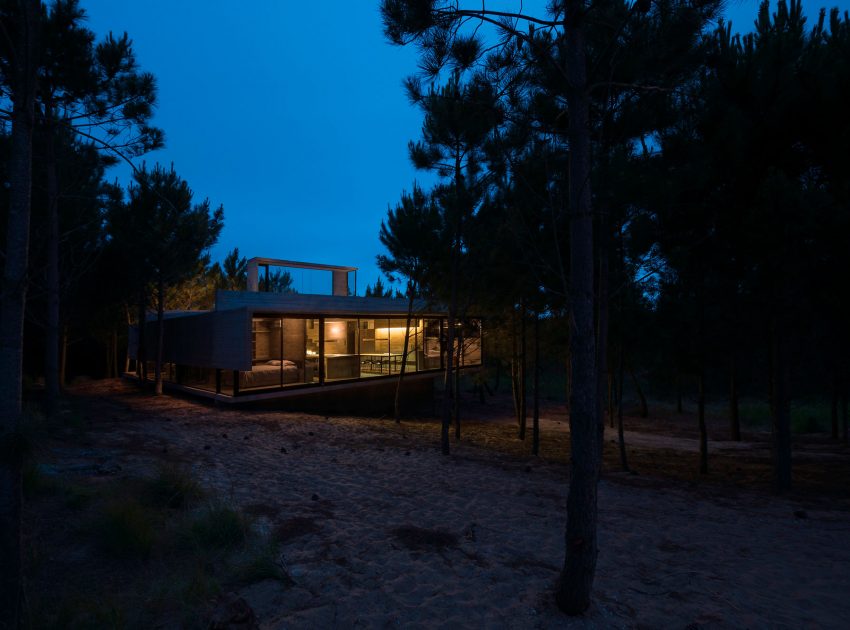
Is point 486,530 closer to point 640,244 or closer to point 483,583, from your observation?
point 483,583

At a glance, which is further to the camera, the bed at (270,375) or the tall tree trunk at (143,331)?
the tall tree trunk at (143,331)

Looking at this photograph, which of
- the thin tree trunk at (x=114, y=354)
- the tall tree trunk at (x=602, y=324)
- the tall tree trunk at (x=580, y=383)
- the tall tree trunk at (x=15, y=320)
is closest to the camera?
the tall tree trunk at (x=15, y=320)

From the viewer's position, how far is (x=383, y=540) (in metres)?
4.28

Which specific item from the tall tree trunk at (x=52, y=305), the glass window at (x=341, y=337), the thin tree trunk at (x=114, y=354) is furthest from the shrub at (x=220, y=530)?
the thin tree trunk at (x=114, y=354)

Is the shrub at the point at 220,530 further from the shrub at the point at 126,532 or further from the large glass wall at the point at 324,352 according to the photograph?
the large glass wall at the point at 324,352

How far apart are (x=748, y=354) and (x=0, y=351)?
11.0 meters

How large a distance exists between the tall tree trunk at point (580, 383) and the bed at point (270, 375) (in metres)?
11.1

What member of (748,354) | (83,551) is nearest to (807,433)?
(748,354)

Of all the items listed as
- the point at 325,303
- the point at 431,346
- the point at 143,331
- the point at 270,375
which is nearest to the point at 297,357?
the point at 270,375

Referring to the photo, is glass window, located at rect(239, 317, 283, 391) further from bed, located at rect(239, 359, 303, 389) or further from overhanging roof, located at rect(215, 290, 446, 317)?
overhanging roof, located at rect(215, 290, 446, 317)

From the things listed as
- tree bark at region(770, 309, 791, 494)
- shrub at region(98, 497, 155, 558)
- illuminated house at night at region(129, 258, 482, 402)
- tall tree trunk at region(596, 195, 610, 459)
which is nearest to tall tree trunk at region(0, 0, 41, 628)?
shrub at region(98, 497, 155, 558)

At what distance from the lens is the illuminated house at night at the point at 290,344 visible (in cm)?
1264

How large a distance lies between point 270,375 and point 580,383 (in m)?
11.6

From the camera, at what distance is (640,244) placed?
7516 millimetres
